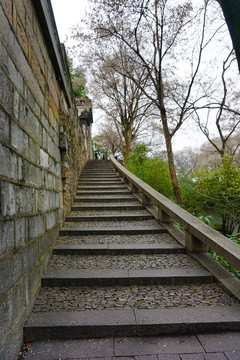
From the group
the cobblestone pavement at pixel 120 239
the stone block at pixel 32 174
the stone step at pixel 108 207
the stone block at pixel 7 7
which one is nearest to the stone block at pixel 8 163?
the stone block at pixel 32 174

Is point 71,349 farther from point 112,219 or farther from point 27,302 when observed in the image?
point 112,219

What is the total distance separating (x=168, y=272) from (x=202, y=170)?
16.4 feet

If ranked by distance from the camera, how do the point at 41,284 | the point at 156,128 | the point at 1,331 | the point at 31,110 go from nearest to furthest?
the point at 1,331, the point at 31,110, the point at 41,284, the point at 156,128

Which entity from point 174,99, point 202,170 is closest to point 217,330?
point 202,170

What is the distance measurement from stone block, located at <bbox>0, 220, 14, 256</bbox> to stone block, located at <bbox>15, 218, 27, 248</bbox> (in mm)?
94

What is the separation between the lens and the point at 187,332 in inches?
68.1

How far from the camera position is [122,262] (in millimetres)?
2705

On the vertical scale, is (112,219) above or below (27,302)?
above

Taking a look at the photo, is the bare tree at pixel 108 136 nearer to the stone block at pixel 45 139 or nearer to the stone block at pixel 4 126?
the stone block at pixel 45 139

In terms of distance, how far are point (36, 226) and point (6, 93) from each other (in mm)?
1259

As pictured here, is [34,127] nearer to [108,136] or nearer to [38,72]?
[38,72]

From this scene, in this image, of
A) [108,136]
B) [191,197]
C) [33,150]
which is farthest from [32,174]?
[108,136]

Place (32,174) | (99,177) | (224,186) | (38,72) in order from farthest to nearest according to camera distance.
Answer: (99,177), (224,186), (38,72), (32,174)

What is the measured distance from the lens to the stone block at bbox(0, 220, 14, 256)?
1.35 m
